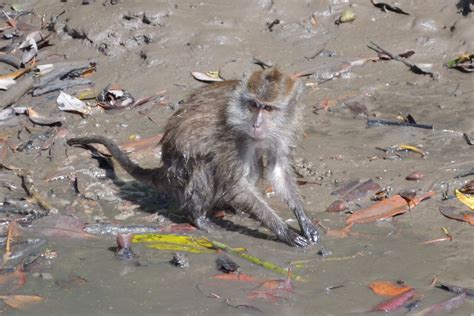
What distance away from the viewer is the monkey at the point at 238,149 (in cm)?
781

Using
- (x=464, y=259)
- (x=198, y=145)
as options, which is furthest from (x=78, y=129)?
(x=464, y=259)

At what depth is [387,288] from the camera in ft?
21.8

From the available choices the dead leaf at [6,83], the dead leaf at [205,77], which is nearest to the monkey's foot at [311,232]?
the dead leaf at [205,77]

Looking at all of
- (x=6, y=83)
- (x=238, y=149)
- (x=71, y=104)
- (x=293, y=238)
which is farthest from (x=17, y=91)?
(x=293, y=238)

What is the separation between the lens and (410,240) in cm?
750

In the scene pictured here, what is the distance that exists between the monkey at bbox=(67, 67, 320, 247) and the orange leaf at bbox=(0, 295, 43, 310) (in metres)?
1.80

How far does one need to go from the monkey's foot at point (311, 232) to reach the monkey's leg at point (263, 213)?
0.04 meters

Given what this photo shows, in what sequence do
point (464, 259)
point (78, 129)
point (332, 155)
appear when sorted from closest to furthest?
point (464, 259), point (332, 155), point (78, 129)

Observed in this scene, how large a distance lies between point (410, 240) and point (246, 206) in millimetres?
1343

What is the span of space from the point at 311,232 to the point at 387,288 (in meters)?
1.16

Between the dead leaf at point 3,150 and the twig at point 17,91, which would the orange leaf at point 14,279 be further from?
the twig at point 17,91

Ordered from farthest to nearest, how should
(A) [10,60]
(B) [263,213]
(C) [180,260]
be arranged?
1. (A) [10,60]
2. (B) [263,213]
3. (C) [180,260]

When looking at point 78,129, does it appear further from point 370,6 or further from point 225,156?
point 370,6

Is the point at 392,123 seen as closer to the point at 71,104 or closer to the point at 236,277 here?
the point at 236,277
